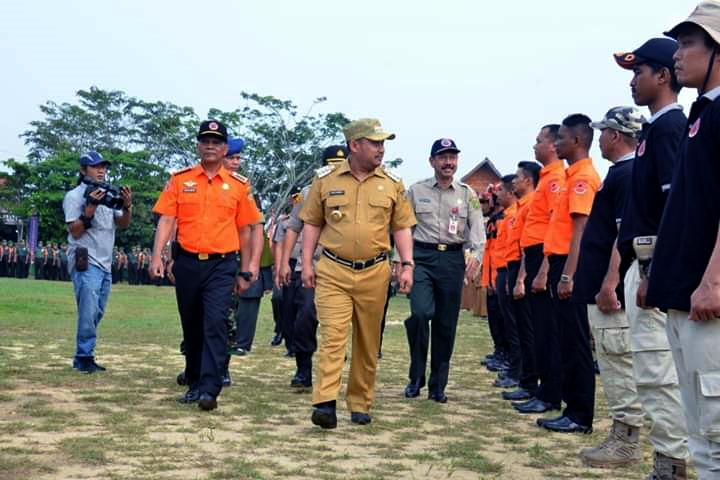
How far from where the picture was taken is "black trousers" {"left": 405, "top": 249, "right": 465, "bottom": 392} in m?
7.85

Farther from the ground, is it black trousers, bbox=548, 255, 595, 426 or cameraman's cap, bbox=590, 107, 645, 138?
cameraman's cap, bbox=590, 107, 645, 138

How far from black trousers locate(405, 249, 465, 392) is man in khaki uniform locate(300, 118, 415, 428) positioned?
3.58 ft

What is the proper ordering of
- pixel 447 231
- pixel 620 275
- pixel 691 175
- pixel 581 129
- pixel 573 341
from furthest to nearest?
pixel 447 231, pixel 581 129, pixel 573 341, pixel 620 275, pixel 691 175

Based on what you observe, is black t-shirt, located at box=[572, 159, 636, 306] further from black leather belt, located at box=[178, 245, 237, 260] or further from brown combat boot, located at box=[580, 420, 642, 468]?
black leather belt, located at box=[178, 245, 237, 260]

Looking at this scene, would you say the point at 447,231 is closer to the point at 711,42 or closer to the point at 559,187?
the point at 559,187

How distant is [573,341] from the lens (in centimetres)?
634

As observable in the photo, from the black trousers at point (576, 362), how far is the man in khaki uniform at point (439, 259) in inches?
62.9

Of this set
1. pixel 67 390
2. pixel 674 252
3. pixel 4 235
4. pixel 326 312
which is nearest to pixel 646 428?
pixel 326 312

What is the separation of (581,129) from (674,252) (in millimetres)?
3673

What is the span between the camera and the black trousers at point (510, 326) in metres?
9.29

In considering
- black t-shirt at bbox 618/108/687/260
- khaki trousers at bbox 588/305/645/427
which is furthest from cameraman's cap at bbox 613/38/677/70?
khaki trousers at bbox 588/305/645/427

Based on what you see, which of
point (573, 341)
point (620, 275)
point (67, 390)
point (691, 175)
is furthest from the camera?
point (67, 390)

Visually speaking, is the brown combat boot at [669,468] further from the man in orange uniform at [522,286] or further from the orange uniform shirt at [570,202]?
the man in orange uniform at [522,286]

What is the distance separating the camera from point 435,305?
7996mm
